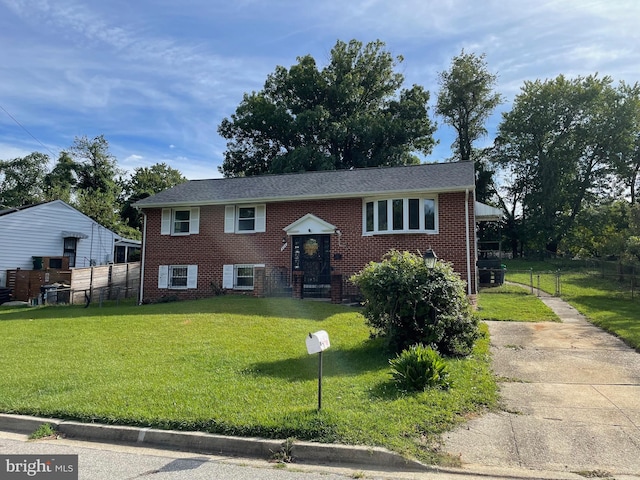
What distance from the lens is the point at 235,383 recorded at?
6.05 meters

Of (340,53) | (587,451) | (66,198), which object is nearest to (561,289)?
(587,451)

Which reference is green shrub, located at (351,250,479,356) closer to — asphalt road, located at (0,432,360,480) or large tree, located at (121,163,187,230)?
asphalt road, located at (0,432,360,480)

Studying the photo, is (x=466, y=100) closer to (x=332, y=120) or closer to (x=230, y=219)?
(x=332, y=120)

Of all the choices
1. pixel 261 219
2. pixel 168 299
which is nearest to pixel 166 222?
pixel 168 299

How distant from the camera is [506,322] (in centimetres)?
1193

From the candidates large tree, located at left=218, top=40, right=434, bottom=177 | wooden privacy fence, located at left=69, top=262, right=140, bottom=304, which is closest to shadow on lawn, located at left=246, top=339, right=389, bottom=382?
wooden privacy fence, located at left=69, top=262, right=140, bottom=304

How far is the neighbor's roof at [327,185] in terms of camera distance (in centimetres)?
1524

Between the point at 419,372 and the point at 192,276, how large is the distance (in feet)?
45.3

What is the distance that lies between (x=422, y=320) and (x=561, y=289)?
47.7 ft

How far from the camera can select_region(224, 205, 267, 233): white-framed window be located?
17.4m

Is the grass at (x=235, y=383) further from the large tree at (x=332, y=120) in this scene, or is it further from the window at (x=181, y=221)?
the large tree at (x=332, y=120)

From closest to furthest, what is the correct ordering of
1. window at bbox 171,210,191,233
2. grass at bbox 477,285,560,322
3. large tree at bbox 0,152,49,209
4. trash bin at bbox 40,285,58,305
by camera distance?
grass at bbox 477,285,560,322 → window at bbox 171,210,191,233 → trash bin at bbox 40,285,58,305 → large tree at bbox 0,152,49,209

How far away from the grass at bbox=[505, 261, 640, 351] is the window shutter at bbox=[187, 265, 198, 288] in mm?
14117

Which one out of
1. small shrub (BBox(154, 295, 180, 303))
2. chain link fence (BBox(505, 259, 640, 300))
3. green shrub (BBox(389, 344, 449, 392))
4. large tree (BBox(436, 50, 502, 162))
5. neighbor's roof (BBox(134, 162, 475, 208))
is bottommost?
green shrub (BBox(389, 344, 449, 392))
